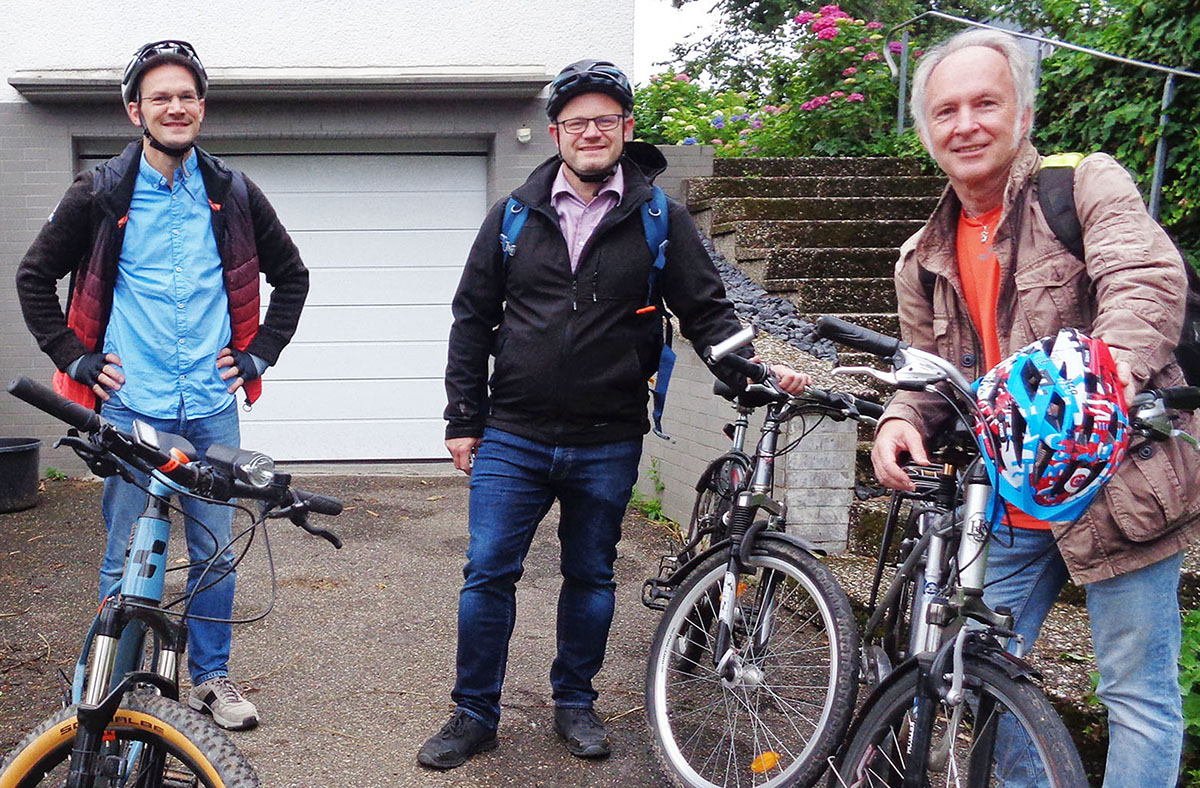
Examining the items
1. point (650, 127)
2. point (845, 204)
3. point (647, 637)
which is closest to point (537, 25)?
point (650, 127)

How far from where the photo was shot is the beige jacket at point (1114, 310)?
2014mm

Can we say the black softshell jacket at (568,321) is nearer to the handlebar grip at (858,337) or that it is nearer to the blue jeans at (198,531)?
the blue jeans at (198,531)

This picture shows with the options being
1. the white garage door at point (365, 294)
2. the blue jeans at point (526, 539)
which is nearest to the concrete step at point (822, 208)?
the white garage door at point (365, 294)

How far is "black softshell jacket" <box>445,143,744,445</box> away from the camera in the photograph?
3.23m

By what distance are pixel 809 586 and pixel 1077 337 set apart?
131cm

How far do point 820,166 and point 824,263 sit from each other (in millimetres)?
1967

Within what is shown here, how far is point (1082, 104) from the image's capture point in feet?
21.2

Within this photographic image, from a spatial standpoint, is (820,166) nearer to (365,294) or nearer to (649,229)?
(365,294)

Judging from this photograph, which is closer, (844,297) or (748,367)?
(748,367)

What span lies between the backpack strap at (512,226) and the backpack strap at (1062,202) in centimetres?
156

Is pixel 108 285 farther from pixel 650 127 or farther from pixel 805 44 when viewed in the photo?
pixel 805 44

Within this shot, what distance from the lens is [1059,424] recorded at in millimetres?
1829

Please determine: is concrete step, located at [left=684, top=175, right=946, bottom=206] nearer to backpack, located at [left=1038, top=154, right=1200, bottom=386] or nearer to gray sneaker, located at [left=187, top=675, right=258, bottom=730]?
gray sneaker, located at [left=187, top=675, right=258, bottom=730]

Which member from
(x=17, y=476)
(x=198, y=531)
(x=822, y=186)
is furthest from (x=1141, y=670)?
(x=17, y=476)
